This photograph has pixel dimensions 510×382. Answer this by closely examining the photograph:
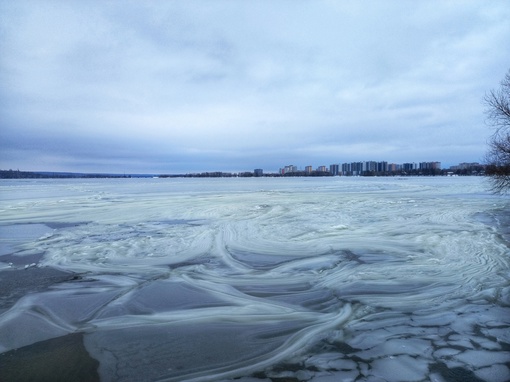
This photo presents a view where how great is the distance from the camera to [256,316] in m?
3.76

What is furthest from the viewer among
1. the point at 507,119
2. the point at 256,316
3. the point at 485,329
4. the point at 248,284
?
the point at 507,119

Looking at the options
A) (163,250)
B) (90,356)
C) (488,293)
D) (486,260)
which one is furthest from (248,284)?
(486,260)

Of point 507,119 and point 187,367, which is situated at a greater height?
point 507,119

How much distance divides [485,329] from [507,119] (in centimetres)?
1979

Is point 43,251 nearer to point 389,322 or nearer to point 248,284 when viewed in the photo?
point 248,284

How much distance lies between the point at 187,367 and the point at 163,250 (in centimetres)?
444

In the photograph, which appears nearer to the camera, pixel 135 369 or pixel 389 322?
pixel 135 369

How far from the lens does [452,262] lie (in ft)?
18.5

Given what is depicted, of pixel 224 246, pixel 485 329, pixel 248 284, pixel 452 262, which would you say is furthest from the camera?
pixel 224 246

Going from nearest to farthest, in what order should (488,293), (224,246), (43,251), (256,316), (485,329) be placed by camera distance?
(485,329)
(256,316)
(488,293)
(43,251)
(224,246)

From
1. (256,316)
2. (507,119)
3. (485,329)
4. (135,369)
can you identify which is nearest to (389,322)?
(485,329)

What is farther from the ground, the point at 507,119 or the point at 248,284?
the point at 507,119

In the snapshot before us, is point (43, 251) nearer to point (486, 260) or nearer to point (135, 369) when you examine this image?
point (135, 369)

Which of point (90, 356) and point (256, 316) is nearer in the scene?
point (90, 356)
